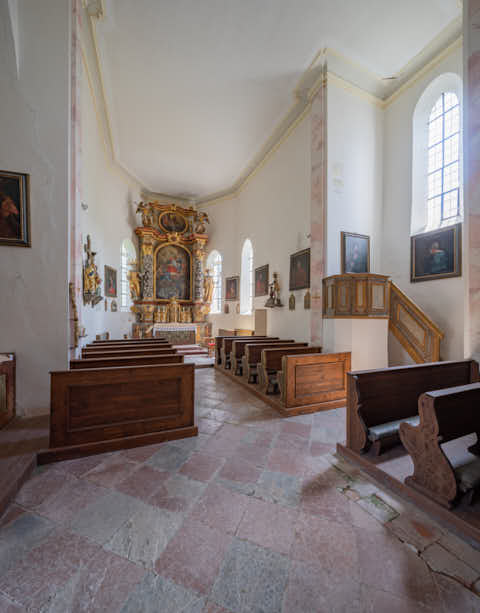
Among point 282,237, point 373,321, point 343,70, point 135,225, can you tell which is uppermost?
point 343,70

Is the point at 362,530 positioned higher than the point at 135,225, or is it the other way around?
the point at 135,225

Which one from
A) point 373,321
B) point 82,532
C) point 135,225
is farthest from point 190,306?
point 82,532

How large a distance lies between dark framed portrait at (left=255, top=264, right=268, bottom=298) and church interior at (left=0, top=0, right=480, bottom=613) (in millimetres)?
88

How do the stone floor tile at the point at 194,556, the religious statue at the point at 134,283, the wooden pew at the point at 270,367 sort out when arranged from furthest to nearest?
the religious statue at the point at 134,283 → the wooden pew at the point at 270,367 → the stone floor tile at the point at 194,556

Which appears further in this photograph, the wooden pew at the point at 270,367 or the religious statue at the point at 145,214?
the religious statue at the point at 145,214

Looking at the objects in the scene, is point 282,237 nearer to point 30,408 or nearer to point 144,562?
point 30,408

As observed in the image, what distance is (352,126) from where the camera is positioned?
650 centimetres

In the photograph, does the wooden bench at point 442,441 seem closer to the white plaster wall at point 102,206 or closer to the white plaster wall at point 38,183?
the white plaster wall at point 38,183

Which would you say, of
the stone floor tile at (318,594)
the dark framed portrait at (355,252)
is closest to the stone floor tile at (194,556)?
the stone floor tile at (318,594)

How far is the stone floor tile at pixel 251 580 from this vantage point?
1.40m

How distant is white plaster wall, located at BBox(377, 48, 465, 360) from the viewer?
5.55 metres

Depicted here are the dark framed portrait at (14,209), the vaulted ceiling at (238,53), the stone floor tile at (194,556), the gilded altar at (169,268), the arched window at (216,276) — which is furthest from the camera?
the arched window at (216,276)

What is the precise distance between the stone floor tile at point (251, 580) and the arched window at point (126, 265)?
33.8ft

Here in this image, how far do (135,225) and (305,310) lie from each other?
8.69 m
